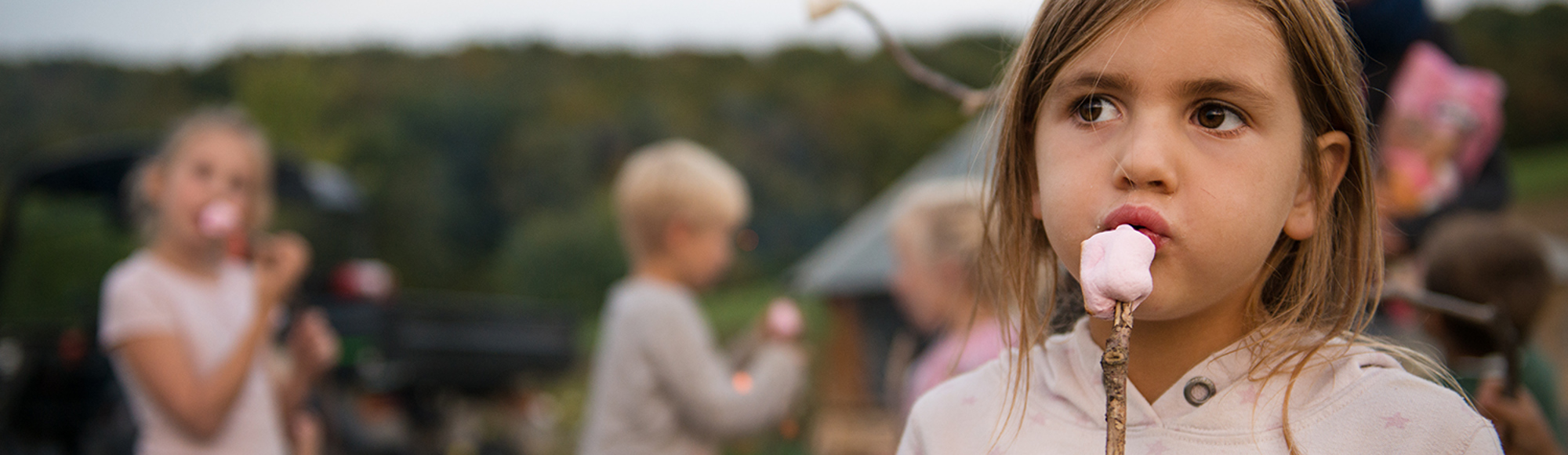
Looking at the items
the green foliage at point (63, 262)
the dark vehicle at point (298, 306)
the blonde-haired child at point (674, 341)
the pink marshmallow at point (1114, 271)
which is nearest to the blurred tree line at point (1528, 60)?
the dark vehicle at point (298, 306)

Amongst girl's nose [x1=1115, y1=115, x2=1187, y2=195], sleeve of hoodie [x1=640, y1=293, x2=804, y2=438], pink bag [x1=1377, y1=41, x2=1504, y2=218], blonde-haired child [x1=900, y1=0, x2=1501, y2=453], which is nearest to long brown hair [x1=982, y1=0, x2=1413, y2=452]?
blonde-haired child [x1=900, y1=0, x2=1501, y2=453]

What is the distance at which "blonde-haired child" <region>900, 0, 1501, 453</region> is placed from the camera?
32.7 inches

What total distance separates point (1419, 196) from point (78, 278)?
484 inches

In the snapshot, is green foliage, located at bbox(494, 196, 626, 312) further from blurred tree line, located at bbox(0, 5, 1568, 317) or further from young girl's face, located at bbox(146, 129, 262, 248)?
young girl's face, located at bbox(146, 129, 262, 248)

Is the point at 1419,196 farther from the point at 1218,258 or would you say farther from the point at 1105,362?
the point at 1105,362

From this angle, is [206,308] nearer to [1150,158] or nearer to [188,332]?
[188,332]

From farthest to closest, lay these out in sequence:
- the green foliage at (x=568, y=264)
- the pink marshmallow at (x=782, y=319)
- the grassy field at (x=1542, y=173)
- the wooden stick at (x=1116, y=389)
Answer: the green foliage at (x=568, y=264) < the grassy field at (x=1542, y=173) < the pink marshmallow at (x=782, y=319) < the wooden stick at (x=1116, y=389)

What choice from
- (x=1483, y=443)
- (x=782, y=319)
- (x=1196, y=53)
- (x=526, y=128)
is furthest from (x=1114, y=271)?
(x=526, y=128)

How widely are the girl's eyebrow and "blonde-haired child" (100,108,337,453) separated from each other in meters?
2.17

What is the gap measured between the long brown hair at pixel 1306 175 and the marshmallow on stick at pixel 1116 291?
0.22 meters

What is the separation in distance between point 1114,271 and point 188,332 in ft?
7.50

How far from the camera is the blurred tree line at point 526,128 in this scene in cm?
2492

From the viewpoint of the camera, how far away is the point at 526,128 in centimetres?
3095

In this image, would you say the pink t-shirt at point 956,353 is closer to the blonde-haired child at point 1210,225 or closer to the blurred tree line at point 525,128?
the blonde-haired child at point 1210,225
